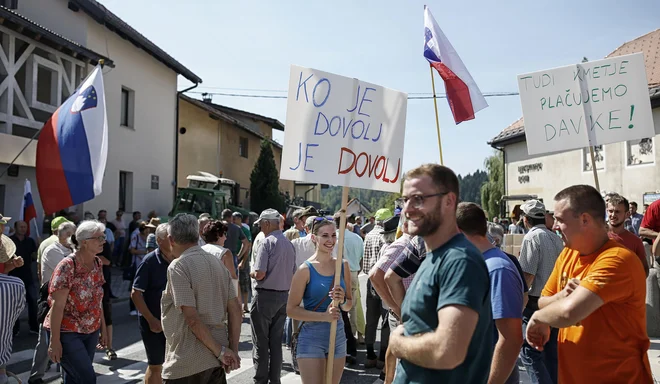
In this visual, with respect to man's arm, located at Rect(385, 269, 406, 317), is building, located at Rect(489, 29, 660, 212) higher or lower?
higher

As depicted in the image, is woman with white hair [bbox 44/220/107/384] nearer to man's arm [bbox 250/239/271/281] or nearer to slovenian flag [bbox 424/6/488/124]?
man's arm [bbox 250/239/271/281]

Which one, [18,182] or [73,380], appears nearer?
[73,380]

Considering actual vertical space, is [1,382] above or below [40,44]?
below

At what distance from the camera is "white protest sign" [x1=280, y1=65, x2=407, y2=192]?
4668 mm

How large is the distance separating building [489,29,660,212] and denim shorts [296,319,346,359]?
55.9ft

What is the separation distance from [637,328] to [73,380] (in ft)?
13.2

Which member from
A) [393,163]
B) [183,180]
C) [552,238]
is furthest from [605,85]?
[183,180]

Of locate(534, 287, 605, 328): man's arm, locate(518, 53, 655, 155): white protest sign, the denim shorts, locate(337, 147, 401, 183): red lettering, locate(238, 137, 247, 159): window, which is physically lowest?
the denim shorts

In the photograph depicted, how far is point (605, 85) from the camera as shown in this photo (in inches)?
215

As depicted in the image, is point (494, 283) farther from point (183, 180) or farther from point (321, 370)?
point (183, 180)

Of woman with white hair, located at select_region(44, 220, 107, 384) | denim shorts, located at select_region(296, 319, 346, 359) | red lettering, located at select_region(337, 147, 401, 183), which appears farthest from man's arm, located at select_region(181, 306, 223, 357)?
red lettering, located at select_region(337, 147, 401, 183)

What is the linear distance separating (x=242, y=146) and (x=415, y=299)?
33.8m

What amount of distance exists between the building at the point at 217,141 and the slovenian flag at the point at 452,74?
20490 millimetres

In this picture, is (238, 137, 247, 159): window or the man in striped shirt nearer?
the man in striped shirt
